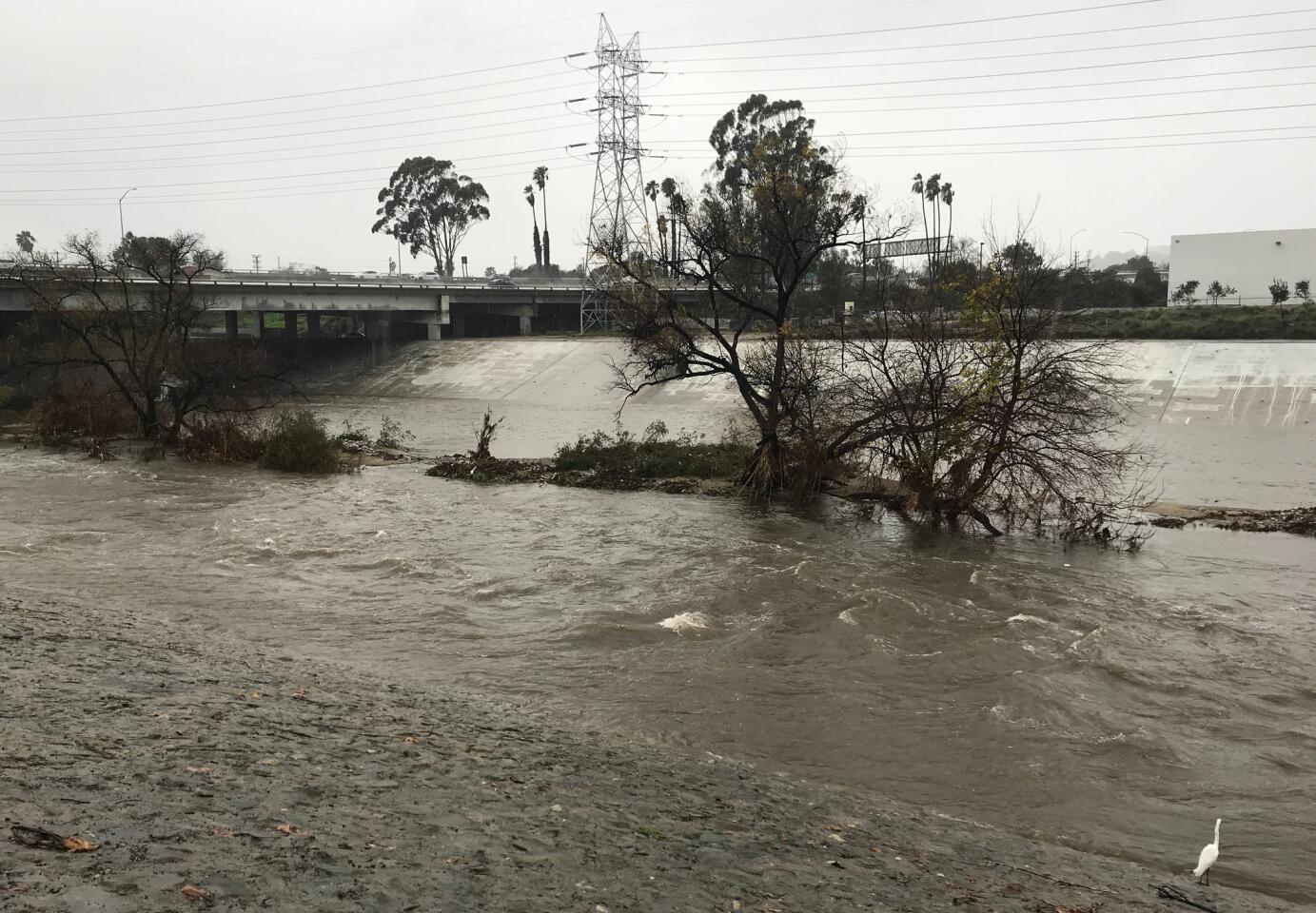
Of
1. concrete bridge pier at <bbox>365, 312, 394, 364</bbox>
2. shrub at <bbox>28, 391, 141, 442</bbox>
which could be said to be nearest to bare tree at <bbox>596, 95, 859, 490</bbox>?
shrub at <bbox>28, 391, 141, 442</bbox>

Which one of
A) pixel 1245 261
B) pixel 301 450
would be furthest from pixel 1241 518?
pixel 1245 261

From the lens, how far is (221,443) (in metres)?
31.6

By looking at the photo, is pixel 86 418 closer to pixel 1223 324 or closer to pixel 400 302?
pixel 400 302

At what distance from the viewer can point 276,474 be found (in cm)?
2961

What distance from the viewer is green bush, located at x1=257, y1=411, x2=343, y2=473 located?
29.9 m

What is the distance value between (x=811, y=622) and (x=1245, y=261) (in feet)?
227

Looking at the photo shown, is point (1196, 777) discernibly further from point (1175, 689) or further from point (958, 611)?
point (958, 611)

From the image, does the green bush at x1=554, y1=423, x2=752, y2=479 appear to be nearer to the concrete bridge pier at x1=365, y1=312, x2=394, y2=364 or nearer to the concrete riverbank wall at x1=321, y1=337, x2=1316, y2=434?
the concrete riverbank wall at x1=321, y1=337, x2=1316, y2=434

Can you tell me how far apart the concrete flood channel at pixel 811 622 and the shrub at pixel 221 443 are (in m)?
2.39

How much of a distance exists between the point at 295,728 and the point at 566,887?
3739 mm

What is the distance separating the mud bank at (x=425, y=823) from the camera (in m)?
5.54

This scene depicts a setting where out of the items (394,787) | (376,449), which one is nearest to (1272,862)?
(394,787)

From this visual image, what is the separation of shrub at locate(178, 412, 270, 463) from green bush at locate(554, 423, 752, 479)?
31.8 ft

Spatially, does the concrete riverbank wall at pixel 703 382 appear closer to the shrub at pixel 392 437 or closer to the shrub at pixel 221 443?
the shrub at pixel 392 437
